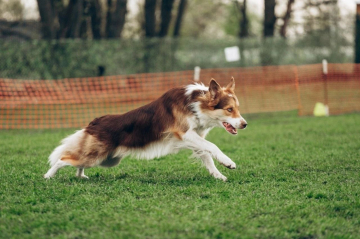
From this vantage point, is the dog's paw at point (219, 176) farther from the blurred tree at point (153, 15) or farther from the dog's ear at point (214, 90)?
the blurred tree at point (153, 15)

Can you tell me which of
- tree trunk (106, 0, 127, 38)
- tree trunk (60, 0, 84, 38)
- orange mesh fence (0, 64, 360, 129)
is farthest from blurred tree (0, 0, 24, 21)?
orange mesh fence (0, 64, 360, 129)

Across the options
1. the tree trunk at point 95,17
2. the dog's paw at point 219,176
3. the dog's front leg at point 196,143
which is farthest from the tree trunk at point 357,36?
the dog's front leg at point 196,143

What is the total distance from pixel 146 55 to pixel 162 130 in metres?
13.9

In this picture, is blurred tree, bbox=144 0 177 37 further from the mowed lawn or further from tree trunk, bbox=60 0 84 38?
the mowed lawn

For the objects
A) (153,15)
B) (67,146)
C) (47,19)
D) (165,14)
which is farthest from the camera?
(165,14)

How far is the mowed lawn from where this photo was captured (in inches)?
160

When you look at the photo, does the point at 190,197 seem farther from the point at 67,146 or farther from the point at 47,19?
the point at 47,19

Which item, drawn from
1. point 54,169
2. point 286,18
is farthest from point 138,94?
point 286,18

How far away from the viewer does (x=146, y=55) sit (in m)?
19.7

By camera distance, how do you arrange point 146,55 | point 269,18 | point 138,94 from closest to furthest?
1. point 138,94
2. point 146,55
3. point 269,18

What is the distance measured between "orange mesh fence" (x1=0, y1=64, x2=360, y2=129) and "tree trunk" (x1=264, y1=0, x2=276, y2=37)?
13.2 feet

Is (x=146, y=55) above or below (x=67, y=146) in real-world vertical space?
below

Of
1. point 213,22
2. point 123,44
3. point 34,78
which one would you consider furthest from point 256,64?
point 213,22

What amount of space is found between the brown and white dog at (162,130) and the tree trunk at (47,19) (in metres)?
12.9
